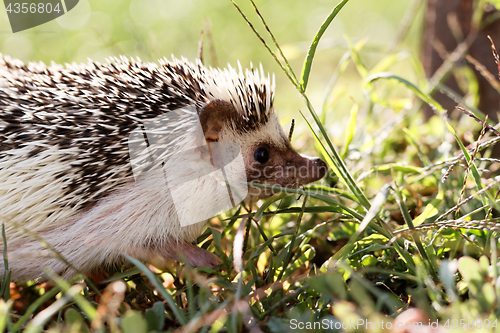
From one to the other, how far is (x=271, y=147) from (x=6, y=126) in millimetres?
1286

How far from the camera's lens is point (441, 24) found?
3.10 metres

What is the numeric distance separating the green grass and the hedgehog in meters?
0.16

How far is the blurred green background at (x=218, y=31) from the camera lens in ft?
18.7

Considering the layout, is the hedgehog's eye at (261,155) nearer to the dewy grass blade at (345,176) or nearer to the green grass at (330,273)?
the green grass at (330,273)

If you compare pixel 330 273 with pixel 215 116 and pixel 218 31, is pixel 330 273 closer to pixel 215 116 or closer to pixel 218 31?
pixel 215 116

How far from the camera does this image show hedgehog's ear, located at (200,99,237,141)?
1.92m

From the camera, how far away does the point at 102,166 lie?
1802 millimetres

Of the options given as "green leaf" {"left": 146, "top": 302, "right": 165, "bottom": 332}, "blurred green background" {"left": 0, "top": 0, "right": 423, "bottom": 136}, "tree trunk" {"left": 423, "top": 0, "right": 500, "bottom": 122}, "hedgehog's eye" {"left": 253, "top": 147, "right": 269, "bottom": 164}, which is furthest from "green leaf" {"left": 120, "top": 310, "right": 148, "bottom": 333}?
"blurred green background" {"left": 0, "top": 0, "right": 423, "bottom": 136}

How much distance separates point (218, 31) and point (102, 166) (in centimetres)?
485

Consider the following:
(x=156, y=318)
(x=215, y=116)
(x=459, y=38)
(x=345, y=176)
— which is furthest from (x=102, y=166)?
(x=459, y=38)

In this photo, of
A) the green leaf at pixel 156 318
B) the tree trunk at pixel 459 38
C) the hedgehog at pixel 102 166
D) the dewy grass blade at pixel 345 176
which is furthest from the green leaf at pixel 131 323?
the tree trunk at pixel 459 38

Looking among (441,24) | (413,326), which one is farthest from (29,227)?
(441,24)

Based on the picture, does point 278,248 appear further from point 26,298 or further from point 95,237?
point 26,298

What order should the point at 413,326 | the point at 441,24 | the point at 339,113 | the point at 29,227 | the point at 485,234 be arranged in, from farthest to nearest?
the point at 339,113 < the point at 441,24 < the point at 29,227 < the point at 485,234 < the point at 413,326
